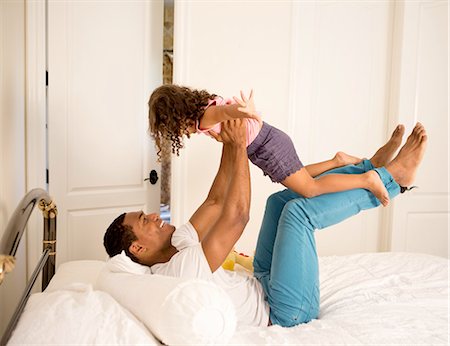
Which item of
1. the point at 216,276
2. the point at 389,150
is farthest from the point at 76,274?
the point at 389,150

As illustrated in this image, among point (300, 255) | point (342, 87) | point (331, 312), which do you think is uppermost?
point (342, 87)

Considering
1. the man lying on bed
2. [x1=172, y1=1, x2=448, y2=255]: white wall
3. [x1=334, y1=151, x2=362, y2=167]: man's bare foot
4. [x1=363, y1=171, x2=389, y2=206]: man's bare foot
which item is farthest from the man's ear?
[x1=172, y1=1, x2=448, y2=255]: white wall

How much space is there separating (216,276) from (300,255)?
30cm

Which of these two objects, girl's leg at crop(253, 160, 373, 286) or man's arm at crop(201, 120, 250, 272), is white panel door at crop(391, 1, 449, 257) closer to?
girl's leg at crop(253, 160, 373, 286)

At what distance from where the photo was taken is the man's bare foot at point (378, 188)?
199 centimetres

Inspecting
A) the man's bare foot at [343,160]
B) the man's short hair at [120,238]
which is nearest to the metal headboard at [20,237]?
the man's short hair at [120,238]

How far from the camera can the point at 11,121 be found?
108 inches

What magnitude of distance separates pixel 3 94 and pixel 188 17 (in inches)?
47.1

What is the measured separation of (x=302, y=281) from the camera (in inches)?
71.4

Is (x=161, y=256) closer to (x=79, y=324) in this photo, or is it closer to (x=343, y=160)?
(x=79, y=324)

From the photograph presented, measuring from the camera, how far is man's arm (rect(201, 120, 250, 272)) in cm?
170

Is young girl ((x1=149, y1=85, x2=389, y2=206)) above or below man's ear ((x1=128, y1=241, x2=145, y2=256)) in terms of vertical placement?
above

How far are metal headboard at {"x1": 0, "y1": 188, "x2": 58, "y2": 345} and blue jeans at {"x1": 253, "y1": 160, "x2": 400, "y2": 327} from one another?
0.81 meters

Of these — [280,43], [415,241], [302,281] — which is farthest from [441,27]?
[302,281]
